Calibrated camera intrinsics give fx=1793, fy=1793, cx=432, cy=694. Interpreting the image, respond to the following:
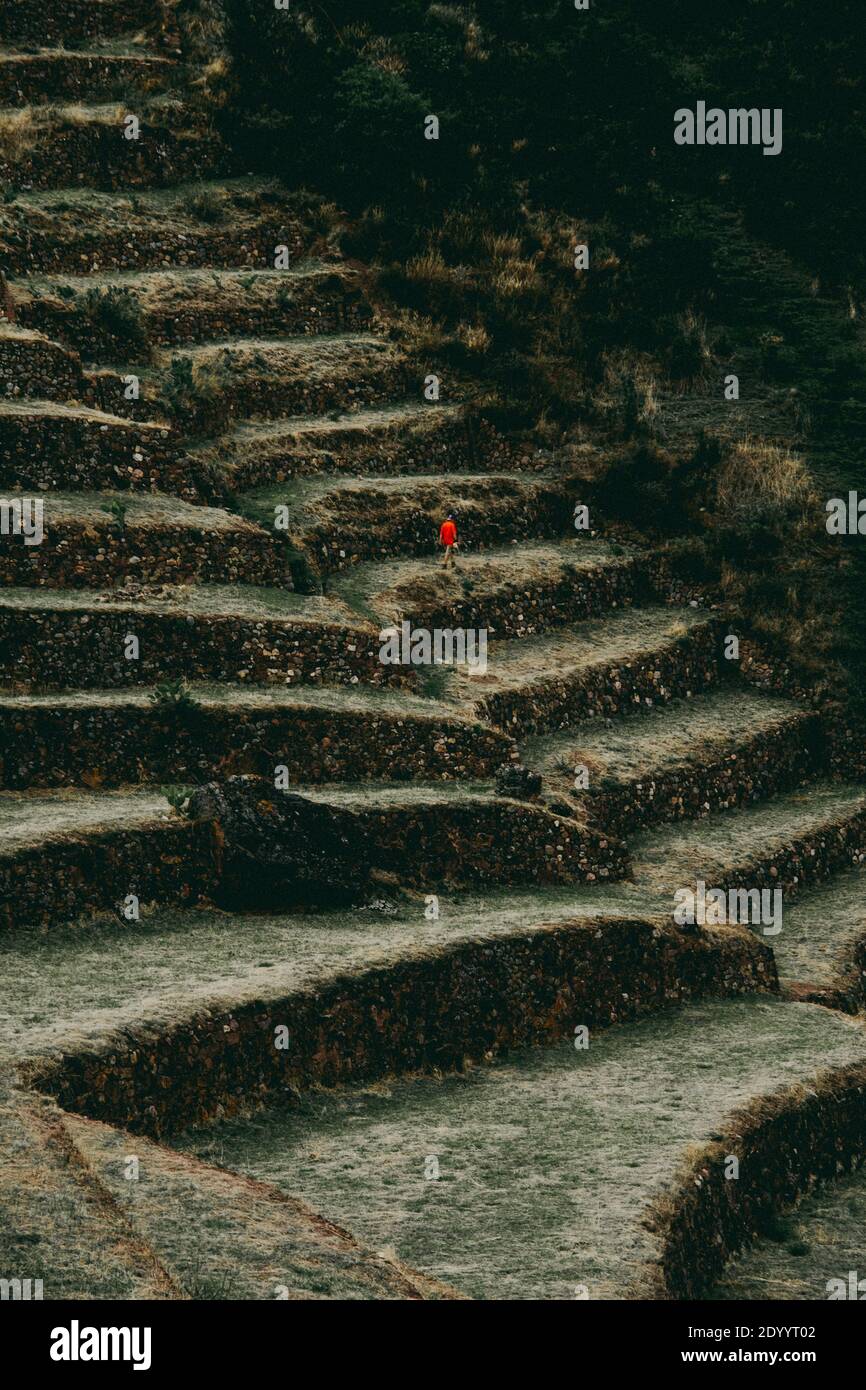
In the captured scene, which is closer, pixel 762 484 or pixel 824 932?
pixel 824 932

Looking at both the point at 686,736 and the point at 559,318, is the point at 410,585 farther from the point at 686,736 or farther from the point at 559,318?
the point at 559,318

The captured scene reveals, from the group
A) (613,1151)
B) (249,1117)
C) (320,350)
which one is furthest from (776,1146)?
(320,350)

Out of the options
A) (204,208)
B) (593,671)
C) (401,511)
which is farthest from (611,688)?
(204,208)

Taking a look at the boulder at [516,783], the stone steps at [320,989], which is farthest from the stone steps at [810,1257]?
the boulder at [516,783]

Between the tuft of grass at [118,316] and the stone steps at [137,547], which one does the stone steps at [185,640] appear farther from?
the tuft of grass at [118,316]

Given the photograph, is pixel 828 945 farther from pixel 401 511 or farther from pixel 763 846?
pixel 401 511

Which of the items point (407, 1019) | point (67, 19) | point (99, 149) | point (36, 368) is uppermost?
point (67, 19)
